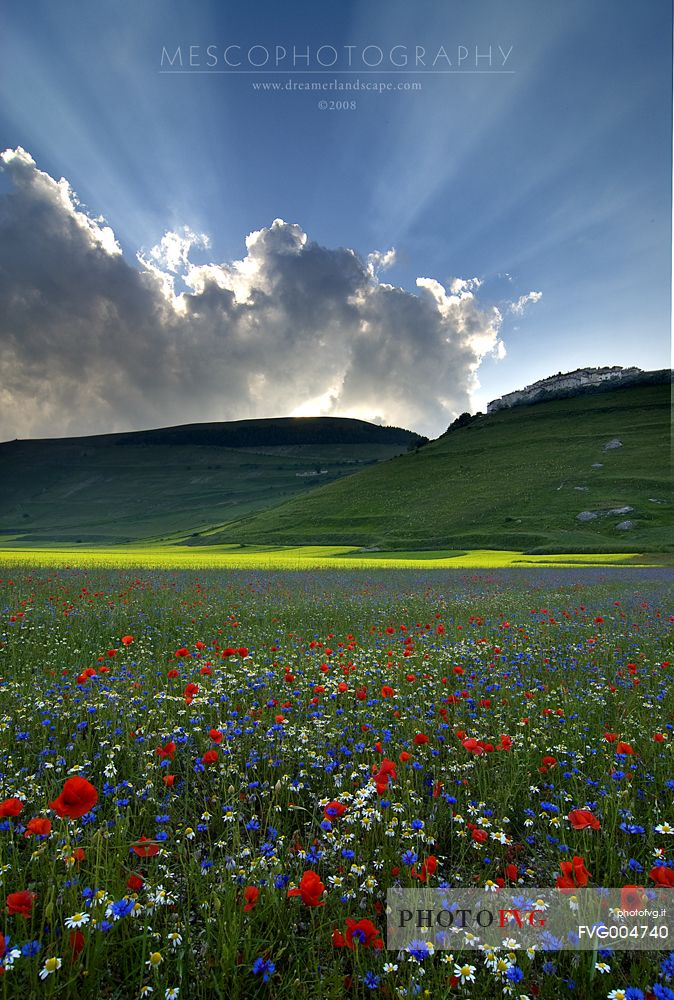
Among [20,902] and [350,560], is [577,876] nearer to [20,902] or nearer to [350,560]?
[20,902]

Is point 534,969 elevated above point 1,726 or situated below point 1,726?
below

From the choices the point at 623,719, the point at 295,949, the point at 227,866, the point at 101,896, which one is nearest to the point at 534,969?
the point at 295,949

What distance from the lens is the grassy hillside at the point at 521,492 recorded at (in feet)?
192

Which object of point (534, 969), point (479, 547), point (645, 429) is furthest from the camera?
point (645, 429)

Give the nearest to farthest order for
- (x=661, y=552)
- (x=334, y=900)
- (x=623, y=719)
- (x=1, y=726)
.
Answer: (x=334, y=900), (x=1, y=726), (x=623, y=719), (x=661, y=552)

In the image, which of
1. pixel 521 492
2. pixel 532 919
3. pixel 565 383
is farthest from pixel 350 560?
pixel 565 383

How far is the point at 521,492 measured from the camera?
77.5 metres

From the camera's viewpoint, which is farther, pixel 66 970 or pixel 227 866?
pixel 227 866

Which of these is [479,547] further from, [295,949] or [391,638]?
[295,949]

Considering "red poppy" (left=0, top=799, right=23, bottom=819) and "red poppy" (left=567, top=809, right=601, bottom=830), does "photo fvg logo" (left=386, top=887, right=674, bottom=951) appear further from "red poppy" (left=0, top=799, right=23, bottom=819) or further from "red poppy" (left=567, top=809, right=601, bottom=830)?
"red poppy" (left=0, top=799, right=23, bottom=819)

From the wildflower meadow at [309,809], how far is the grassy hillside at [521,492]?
157 feet

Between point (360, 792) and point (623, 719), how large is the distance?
10.5ft

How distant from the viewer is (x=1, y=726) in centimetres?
404

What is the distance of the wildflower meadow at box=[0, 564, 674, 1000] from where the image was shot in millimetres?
2025
